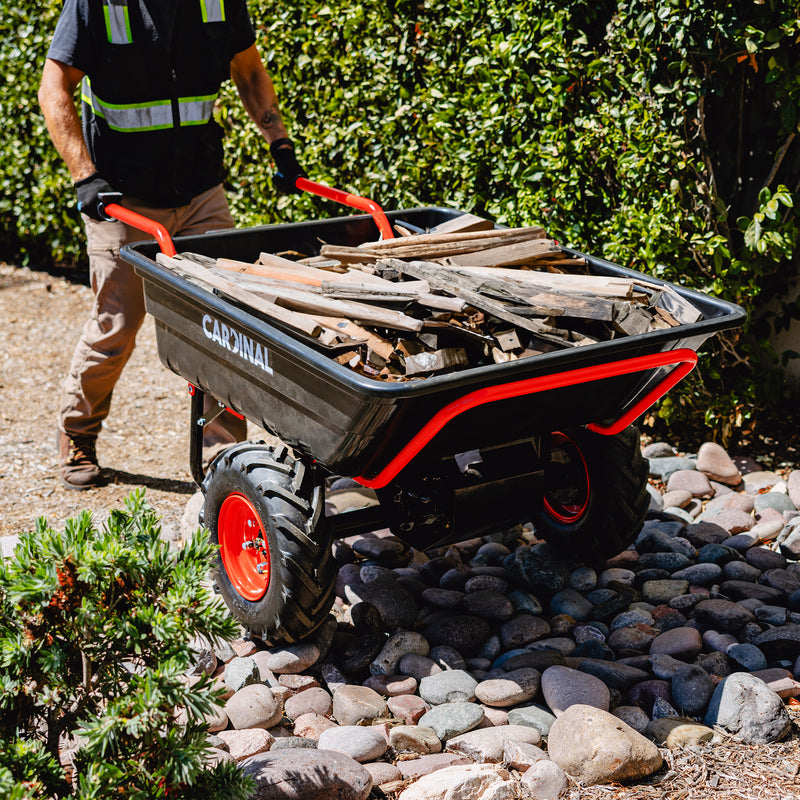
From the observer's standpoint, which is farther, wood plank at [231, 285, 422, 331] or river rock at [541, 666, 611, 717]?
river rock at [541, 666, 611, 717]

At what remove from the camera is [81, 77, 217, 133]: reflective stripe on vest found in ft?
12.0

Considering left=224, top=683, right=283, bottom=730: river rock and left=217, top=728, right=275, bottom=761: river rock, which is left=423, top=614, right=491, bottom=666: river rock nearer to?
left=224, top=683, right=283, bottom=730: river rock

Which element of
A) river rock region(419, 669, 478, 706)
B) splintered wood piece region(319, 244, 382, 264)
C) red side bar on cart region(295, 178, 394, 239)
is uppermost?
red side bar on cart region(295, 178, 394, 239)

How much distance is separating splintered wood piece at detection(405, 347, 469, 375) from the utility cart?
0.29 feet

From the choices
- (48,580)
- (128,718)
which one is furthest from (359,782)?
(48,580)

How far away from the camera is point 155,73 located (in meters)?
3.65

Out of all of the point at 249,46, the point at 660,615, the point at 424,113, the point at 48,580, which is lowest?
the point at 660,615

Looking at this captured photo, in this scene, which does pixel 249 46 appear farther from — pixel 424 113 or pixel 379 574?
pixel 379 574

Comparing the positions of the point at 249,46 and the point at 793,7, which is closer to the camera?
the point at 793,7

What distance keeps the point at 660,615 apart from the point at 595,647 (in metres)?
0.33

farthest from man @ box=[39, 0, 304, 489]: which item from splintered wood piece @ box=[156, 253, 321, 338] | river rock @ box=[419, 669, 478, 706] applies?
river rock @ box=[419, 669, 478, 706]

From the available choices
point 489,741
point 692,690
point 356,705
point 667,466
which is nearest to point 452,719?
point 489,741

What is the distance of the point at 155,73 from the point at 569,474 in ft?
7.18

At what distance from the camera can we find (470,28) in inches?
170
